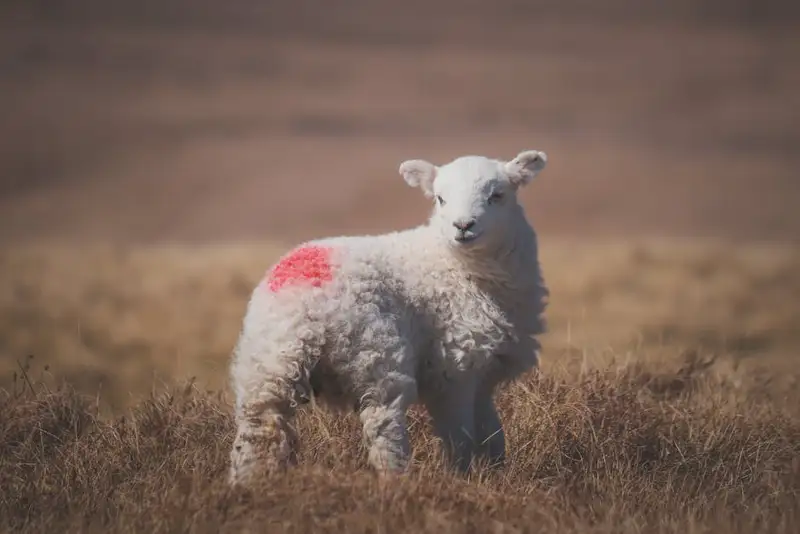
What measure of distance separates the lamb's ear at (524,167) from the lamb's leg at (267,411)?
176cm

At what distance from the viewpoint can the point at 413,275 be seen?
21.2 ft

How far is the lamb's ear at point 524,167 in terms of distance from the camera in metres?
6.80

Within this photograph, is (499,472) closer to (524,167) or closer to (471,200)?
(471,200)

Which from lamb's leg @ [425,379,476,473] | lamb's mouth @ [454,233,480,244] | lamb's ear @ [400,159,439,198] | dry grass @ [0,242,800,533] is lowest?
dry grass @ [0,242,800,533]

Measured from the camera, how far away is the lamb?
5824 millimetres

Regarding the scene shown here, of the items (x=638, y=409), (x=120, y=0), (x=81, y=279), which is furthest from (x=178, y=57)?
(x=638, y=409)

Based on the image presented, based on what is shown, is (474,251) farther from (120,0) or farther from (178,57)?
(120,0)

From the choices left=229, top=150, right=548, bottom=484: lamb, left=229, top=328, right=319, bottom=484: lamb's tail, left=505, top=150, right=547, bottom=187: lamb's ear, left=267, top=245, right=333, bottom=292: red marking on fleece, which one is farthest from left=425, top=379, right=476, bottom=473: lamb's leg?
left=505, top=150, right=547, bottom=187: lamb's ear

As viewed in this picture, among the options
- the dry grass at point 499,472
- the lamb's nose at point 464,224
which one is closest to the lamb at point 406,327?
the lamb's nose at point 464,224

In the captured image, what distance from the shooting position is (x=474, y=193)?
650cm

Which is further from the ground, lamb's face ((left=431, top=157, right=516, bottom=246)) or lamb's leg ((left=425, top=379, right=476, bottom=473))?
lamb's face ((left=431, top=157, right=516, bottom=246))

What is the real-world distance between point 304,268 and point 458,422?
1.17 meters

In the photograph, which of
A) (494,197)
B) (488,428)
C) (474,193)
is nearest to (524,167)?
(494,197)

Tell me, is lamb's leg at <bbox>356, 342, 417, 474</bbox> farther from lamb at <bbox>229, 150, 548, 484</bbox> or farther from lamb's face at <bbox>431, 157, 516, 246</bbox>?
lamb's face at <bbox>431, 157, 516, 246</bbox>
